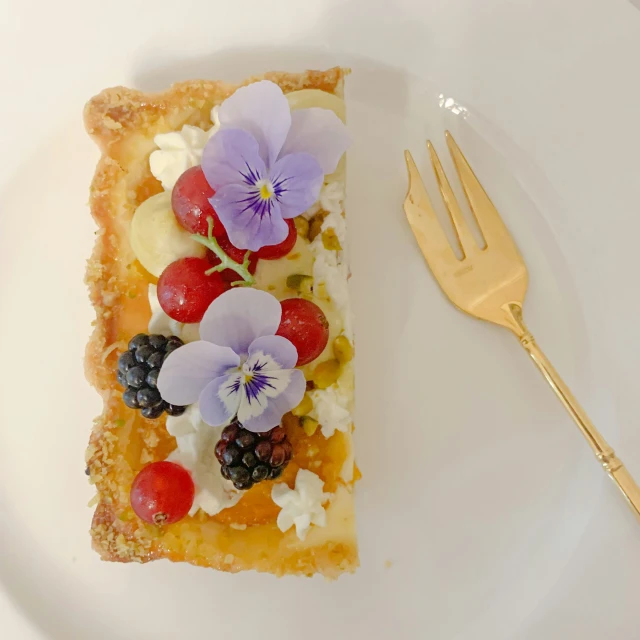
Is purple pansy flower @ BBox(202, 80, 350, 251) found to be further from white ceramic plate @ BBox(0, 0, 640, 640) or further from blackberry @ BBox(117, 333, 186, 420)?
white ceramic plate @ BBox(0, 0, 640, 640)

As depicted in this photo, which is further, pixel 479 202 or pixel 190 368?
pixel 479 202

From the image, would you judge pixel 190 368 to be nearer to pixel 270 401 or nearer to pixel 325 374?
pixel 270 401

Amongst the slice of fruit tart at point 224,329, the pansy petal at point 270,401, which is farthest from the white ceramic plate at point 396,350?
the pansy petal at point 270,401

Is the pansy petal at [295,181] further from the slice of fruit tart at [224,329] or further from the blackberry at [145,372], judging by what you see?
the blackberry at [145,372]

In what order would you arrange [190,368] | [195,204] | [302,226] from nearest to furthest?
[190,368] < [195,204] < [302,226]

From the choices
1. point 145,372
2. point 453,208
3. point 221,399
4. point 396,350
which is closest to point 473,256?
point 453,208

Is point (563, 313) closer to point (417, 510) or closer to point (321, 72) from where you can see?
point (417, 510)
